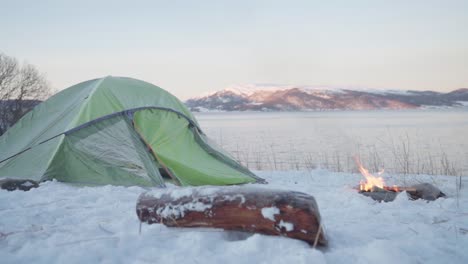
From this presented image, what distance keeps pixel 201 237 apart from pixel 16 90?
1276 inches

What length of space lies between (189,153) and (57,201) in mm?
3107

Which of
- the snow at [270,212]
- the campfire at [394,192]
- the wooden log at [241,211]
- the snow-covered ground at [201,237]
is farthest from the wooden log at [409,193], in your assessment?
the snow at [270,212]

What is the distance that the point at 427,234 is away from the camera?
3070 millimetres

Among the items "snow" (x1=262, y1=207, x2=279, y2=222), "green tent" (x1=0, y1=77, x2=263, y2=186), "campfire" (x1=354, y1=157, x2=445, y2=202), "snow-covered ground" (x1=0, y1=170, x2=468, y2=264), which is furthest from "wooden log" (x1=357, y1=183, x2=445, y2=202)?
"snow" (x1=262, y1=207, x2=279, y2=222)

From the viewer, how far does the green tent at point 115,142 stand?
6055mm

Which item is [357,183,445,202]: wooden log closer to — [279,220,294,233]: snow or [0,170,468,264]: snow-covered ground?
[0,170,468,264]: snow-covered ground

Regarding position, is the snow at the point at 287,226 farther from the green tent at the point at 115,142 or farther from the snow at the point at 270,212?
the green tent at the point at 115,142

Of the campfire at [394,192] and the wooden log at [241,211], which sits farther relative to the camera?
the campfire at [394,192]

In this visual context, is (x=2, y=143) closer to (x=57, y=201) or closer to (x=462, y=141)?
(x=57, y=201)

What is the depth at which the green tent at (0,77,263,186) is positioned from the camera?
6055 millimetres

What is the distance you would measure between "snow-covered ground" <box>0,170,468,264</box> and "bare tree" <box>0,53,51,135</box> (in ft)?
89.4

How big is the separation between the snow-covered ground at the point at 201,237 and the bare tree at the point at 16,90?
89.4 feet

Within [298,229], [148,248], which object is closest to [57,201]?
[148,248]

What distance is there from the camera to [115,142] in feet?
20.8
